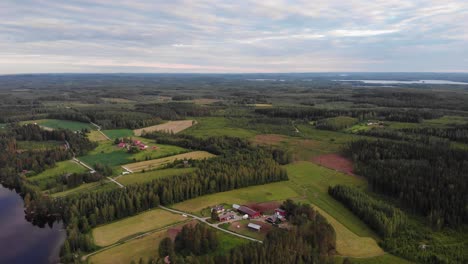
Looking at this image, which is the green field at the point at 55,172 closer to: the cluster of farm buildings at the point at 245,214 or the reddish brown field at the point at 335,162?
the cluster of farm buildings at the point at 245,214

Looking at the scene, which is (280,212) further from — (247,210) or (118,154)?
(118,154)

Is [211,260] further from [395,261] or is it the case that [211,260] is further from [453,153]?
[453,153]

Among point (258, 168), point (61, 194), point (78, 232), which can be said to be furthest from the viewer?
point (258, 168)

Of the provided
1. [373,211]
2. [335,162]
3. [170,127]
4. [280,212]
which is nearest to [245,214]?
[280,212]

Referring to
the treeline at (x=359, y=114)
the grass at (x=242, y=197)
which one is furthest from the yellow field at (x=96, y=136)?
the treeline at (x=359, y=114)

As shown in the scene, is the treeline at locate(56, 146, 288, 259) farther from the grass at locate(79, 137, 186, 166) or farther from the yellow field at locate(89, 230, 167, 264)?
the grass at locate(79, 137, 186, 166)

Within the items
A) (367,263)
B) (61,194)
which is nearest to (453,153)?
(367,263)
